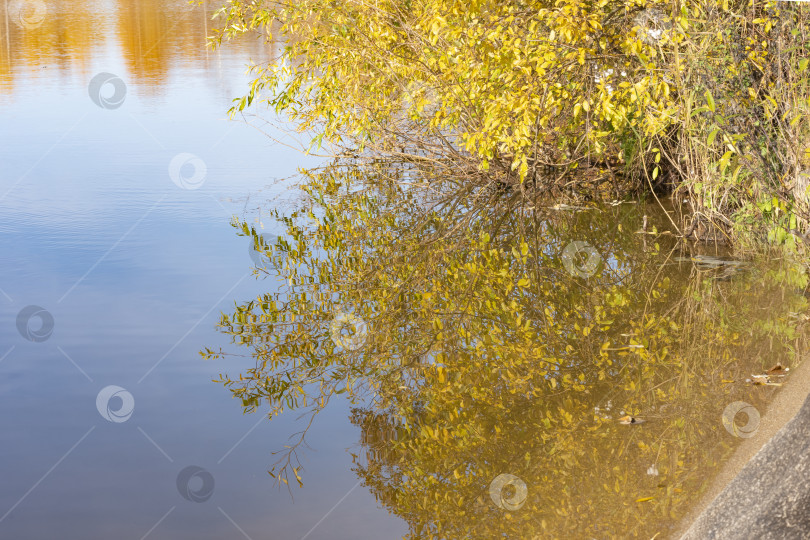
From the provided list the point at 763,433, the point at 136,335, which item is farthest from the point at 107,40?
the point at 763,433

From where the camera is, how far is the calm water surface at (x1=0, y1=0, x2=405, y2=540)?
182 inches

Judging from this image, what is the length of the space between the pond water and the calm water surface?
0.07ft

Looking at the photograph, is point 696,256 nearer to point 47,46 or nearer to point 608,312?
point 608,312

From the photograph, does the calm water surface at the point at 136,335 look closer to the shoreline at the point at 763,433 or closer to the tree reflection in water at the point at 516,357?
the tree reflection in water at the point at 516,357

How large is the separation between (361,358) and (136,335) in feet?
5.44

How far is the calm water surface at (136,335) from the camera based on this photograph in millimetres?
4617

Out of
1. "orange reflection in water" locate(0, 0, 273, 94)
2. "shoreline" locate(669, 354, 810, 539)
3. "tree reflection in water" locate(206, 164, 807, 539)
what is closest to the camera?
"shoreline" locate(669, 354, 810, 539)

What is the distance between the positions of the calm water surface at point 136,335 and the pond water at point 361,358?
0.02 metres

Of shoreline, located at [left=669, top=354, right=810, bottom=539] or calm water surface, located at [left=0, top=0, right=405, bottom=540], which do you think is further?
calm water surface, located at [left=0, top=0, right=405, bottom=540]

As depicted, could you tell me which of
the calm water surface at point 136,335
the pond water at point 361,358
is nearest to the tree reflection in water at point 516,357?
the pond water at point 361,358

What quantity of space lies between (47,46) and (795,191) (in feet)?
64.7

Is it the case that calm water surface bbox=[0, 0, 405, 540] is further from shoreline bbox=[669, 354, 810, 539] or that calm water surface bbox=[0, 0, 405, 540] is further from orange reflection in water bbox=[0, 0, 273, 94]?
orange reflection in water bbox=[0, 0, 273, 94]

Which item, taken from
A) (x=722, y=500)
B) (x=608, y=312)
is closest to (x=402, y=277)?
(x=608, y=312)

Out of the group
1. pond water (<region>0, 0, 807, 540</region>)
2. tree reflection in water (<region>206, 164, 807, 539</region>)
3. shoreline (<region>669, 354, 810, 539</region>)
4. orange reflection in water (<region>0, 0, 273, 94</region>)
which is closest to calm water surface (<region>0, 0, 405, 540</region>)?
pond water (<region>0, 0, 807, 540</region>)
